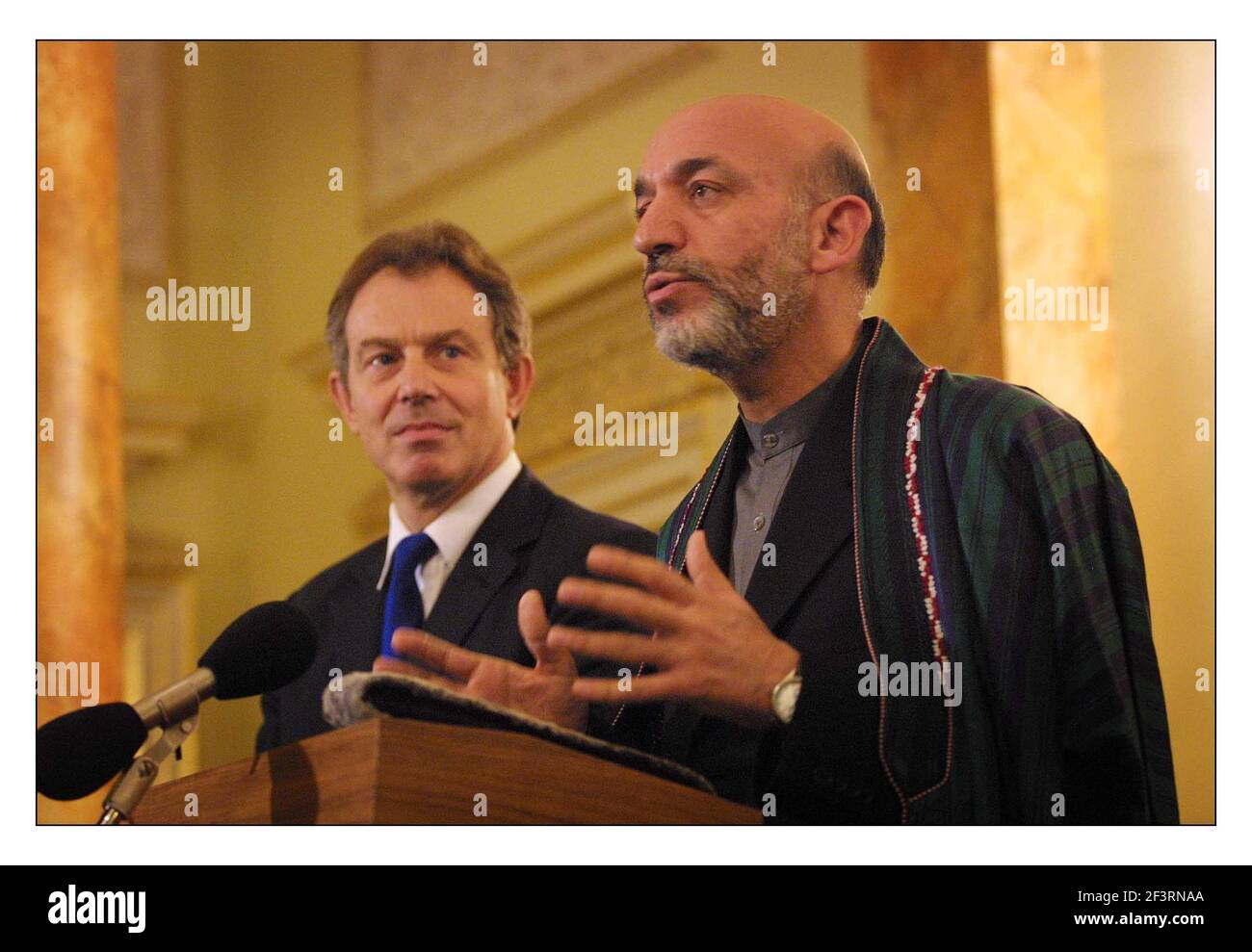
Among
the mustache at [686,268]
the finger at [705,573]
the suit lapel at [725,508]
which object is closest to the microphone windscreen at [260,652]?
the finger at [705,573]

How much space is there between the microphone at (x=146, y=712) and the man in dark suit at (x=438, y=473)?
1.16 meters

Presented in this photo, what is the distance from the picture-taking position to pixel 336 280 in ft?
17.5

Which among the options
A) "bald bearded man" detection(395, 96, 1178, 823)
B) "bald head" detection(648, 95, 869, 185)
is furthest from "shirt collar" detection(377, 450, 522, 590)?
"bald head" detection(648, 95, 869, 185)

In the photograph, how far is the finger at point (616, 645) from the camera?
3439 mm

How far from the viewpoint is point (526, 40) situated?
16.4 ft

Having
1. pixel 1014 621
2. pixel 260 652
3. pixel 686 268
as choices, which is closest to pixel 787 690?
pixel 1014 621

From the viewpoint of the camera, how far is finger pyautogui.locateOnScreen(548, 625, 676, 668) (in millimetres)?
3439

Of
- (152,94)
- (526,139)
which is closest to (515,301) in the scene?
(526,139)

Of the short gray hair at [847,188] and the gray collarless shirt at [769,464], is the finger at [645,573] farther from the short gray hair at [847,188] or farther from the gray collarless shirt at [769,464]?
the short gray hair at [847,188]

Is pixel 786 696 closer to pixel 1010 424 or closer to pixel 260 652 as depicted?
pixel 1010 424

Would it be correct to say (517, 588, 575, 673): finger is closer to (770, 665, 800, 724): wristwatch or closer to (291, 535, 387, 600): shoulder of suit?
(770, 665, 800, 724): wristwatch

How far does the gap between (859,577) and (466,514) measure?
125 centimetres

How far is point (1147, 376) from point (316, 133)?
2.48m

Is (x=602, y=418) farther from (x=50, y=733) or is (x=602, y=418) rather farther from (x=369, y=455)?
(x=50, y=733)
